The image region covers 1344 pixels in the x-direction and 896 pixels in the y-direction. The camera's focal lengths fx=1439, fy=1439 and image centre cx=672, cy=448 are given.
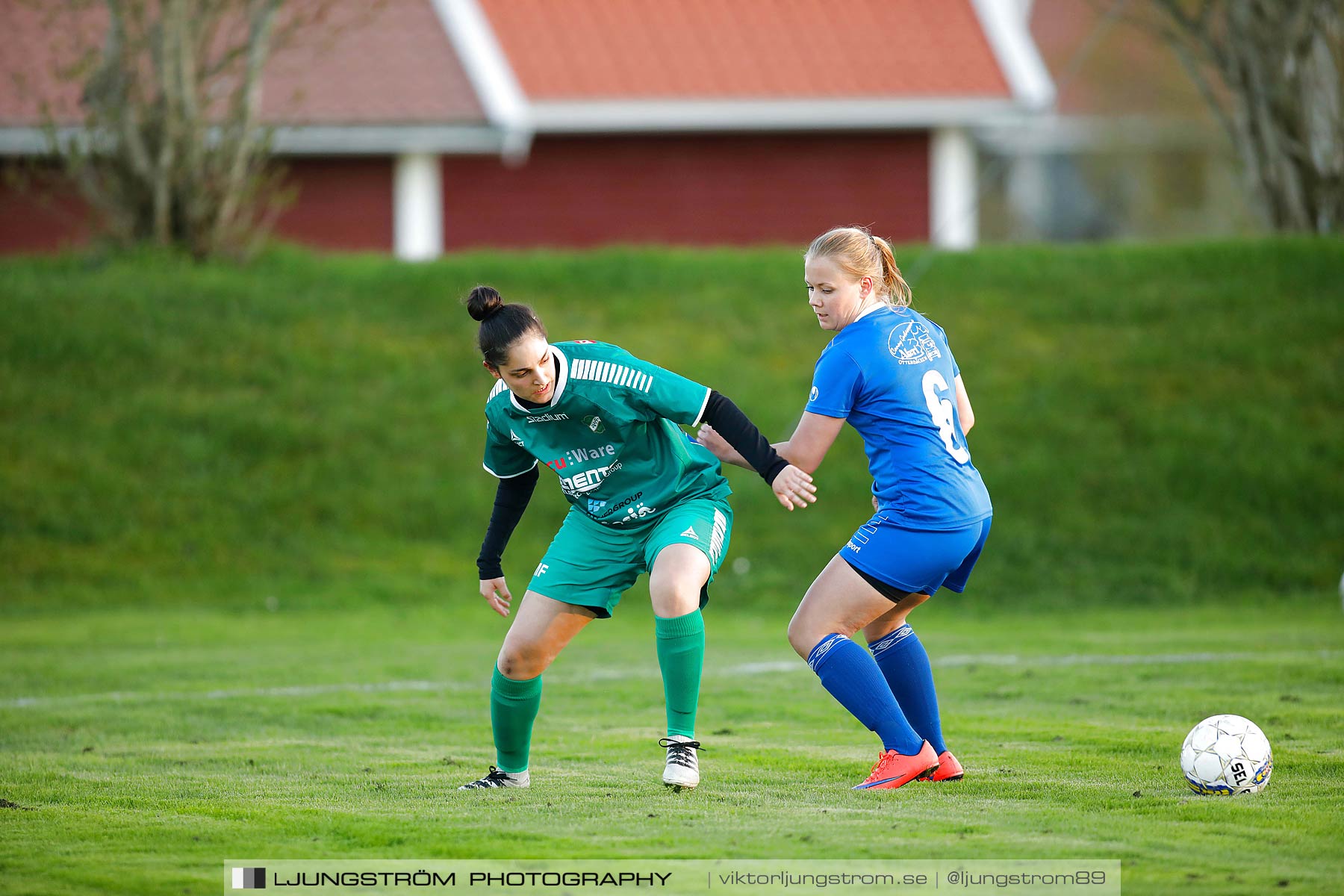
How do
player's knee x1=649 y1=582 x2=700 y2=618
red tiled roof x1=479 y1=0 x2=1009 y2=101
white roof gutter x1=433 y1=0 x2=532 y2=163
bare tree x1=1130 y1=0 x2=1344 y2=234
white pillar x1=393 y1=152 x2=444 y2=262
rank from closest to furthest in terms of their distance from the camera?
player's knee x1=649 y1=582 x2=700 y2=618 < bare tree x1=1130 y1=0 x2=1344 y2=234 < white roof gutter x1=433 y1=0 x2=532 y2=163 < white pillar x1=393 y1=152 x2=444 y2=262 < red tiled roof x1=479 y1=0 x2=1009 y2=101

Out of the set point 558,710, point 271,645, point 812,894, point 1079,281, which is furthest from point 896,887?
point 1079,281

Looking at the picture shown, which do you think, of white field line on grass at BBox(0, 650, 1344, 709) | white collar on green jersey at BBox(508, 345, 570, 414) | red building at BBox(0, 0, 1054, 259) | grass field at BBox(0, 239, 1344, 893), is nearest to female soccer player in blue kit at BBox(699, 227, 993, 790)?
grass field at BBox(0, 239, 1344, 893)

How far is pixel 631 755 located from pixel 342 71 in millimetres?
15643

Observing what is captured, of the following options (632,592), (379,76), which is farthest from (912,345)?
(379,76)

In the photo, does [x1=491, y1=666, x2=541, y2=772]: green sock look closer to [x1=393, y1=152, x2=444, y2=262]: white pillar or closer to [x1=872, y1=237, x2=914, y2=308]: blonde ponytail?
[x1=872, y1=237, x2=914, y2=308]: blonde ponytail

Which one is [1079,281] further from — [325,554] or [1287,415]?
[325,554]

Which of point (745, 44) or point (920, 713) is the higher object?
point (745, 44)

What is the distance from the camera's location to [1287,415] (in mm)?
14430

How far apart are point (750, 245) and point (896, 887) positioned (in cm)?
1716

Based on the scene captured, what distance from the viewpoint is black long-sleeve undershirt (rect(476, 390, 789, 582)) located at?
5.11 metres

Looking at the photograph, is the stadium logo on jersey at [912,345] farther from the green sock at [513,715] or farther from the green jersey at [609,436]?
the green sock at [513,715]

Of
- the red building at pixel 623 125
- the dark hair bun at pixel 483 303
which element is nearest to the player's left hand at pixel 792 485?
the dark hair bun at pixel 483 303

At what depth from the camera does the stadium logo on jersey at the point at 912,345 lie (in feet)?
16.6

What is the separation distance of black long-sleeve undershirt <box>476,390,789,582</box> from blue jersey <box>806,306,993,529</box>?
225 millimetres
